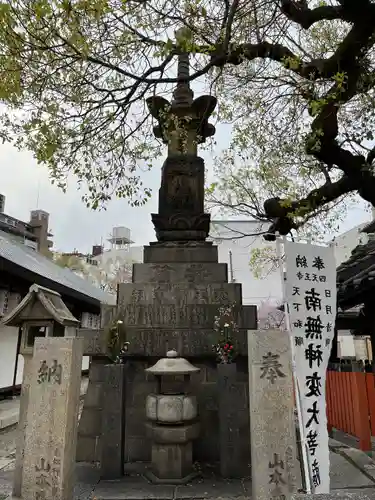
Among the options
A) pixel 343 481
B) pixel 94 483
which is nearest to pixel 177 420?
pixel 94 483

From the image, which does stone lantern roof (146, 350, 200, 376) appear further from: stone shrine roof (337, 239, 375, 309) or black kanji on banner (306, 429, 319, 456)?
stone shrine roof (337, 239, 375, 309)

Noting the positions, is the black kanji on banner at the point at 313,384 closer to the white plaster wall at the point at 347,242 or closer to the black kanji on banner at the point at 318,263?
the black kanji on banner at the point at 318,263

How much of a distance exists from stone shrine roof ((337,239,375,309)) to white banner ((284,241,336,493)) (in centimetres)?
200

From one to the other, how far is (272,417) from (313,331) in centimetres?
132

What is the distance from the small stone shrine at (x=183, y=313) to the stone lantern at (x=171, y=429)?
0.56 m

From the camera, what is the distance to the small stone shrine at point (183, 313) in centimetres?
667

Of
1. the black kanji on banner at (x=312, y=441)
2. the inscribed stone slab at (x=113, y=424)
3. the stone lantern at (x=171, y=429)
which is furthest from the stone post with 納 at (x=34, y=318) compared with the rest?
the black kanji on banner at (x=312, y=441)

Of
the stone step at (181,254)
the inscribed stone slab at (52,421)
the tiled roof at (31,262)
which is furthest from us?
the tiled roof at (31,262)

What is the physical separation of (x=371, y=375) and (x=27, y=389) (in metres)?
6.33

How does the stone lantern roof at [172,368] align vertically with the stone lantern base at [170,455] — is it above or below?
above

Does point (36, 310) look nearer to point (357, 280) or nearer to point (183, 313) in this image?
point (183, 313)

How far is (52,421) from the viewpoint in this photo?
463 cm

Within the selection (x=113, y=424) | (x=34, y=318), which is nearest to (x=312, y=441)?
(x=113, y=424)

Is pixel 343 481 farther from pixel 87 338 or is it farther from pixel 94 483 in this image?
pixel 87 338
